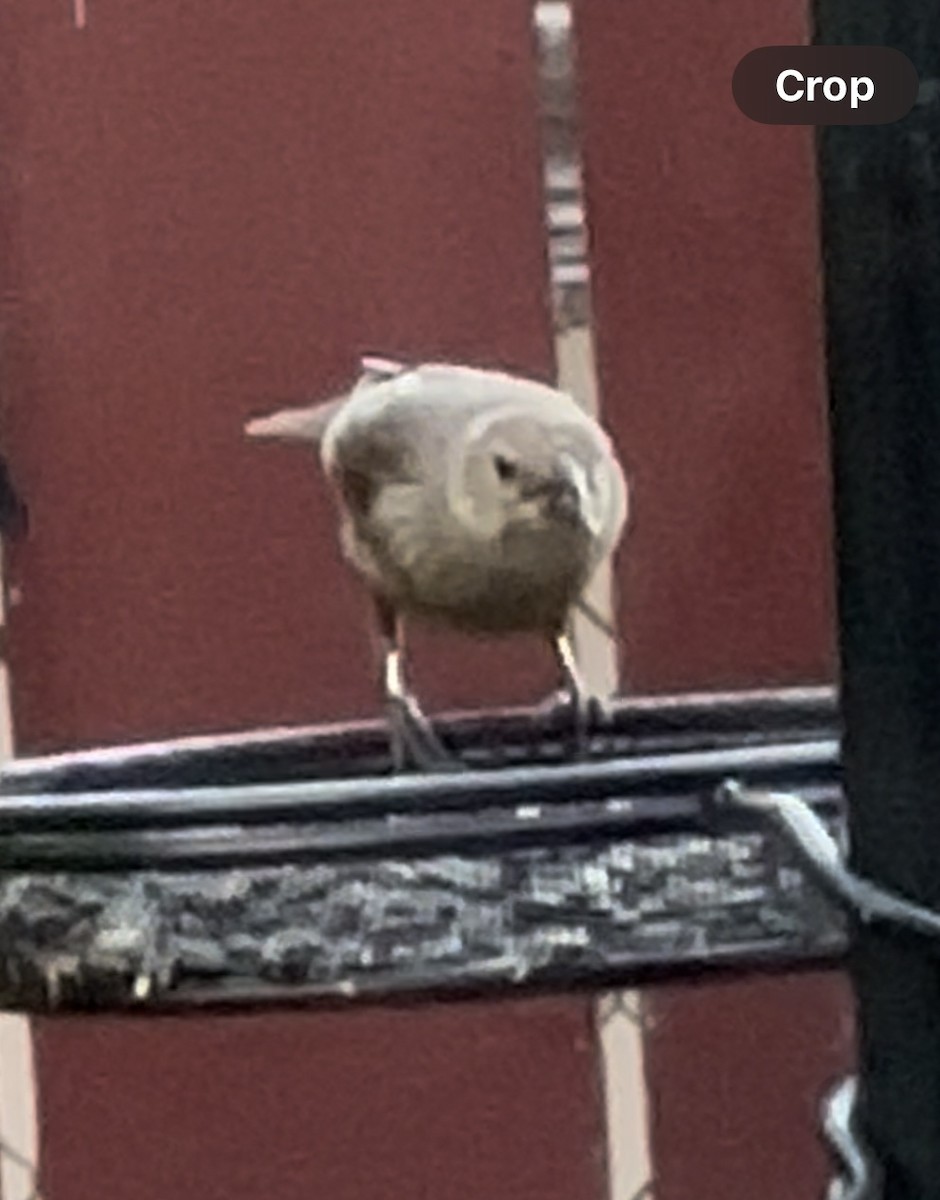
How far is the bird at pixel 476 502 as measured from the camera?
0.87 meters

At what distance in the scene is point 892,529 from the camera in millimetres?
319

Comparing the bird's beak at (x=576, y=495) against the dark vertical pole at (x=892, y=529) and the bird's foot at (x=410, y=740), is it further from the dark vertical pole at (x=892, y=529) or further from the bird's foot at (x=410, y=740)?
the dark vertical pole at (x=892, y=529)

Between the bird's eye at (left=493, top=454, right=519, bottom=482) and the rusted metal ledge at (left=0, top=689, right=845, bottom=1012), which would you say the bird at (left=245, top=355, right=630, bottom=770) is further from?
the rusted metal ledge at (left=0, top=689, right=845, bottom=1012)

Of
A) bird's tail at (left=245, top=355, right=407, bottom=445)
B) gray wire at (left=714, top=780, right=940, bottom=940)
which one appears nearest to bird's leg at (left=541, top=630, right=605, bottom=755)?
bird's tail at (left=245, top=355, right=407, bottom=445)

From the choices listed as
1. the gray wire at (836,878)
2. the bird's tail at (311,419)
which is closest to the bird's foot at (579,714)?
the bird's tail at (311,419)

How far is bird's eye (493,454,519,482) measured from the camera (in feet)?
2.81

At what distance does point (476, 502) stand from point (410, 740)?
0.15m

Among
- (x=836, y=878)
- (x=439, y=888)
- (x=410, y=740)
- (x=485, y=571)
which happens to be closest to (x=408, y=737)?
(x=410, y=740)

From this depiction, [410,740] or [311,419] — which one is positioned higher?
[311,419]

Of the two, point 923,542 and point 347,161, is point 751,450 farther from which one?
point 923,542

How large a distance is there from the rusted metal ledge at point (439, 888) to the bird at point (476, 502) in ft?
1.11

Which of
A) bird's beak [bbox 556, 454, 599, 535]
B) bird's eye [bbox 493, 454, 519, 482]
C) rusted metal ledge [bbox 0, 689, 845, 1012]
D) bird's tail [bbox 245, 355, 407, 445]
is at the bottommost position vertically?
rusted metal ledge [bbox 0, 689, 845, 1012]

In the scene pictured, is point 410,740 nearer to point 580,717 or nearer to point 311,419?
point 580,717

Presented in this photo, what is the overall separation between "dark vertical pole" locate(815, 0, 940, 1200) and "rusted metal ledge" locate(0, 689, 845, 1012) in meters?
0.15
